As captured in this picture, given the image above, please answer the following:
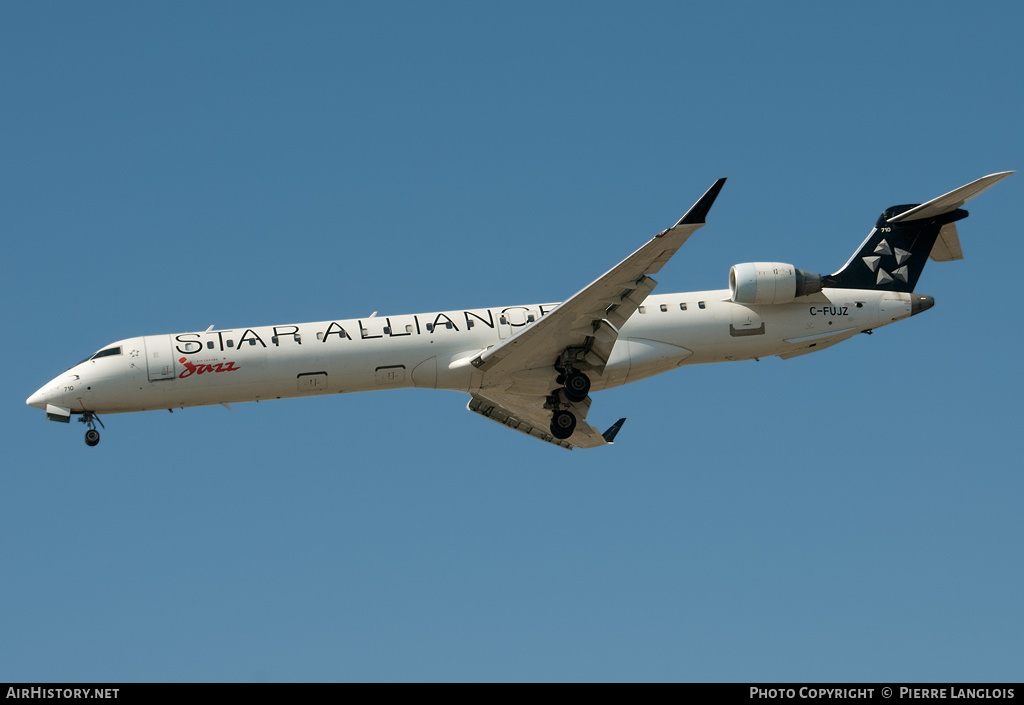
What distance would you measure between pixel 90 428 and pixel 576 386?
40.0ft

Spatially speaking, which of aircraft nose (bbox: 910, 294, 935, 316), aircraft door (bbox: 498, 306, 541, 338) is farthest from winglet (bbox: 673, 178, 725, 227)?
aircraft nose (bbox: 910, 294, 935, 316)

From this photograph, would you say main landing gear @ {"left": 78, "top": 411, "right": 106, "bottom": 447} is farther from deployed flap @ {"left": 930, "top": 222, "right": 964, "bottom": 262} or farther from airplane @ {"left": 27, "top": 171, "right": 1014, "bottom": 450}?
deployed flap @ {"left": 930, "top": 222, "right": 964, "bottom": 262}

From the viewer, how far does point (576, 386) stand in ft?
97.6

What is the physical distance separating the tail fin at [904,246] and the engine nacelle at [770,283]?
4.56 feet

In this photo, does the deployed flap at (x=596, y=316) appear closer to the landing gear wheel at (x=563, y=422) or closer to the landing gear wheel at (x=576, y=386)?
the landing gear wheel at (x=576, y=386)

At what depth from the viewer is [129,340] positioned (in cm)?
2977

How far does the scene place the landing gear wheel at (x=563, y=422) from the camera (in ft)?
101

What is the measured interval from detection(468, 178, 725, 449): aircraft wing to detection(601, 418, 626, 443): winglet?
212 centimetres

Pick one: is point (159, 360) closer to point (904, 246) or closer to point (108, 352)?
point (108, 352)
